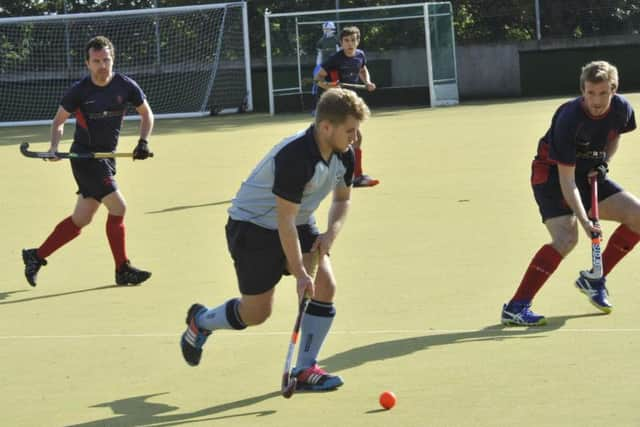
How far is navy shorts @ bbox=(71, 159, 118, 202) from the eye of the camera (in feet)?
23.1

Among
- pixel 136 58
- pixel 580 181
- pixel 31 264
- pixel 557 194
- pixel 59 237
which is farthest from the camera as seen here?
pixel 136 58

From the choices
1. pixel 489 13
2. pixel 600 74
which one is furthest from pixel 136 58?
pixel 600 74

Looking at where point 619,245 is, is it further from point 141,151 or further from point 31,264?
point 31,264

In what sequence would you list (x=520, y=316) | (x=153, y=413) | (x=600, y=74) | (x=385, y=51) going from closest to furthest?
(x=153, y=413)
(x=600, y=74)
(x=520, y=316)
(x=385, y=51)

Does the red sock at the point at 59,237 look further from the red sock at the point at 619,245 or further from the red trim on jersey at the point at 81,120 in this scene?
the red sock at the point at 619,245

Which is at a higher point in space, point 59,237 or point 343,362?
point 59,237

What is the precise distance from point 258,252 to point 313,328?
1.15ft

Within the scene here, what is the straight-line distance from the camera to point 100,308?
6.31 m

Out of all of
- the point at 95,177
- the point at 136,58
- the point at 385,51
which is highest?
the point at 136,58

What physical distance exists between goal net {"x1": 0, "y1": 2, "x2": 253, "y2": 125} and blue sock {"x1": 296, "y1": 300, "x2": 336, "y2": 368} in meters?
17.4

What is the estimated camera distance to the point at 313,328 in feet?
15.1

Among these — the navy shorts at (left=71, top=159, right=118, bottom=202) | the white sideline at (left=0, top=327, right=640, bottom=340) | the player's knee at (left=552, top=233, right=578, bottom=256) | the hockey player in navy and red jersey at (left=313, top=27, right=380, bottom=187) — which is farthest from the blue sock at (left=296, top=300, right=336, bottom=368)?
the hockey player in navy and red jersey at (left=313, top=27, right=380, bottom=187)

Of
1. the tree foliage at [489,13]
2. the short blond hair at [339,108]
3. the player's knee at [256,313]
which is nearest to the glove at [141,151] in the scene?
the player's knee at [256,313]

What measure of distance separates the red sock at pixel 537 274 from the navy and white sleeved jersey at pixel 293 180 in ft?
4.37
